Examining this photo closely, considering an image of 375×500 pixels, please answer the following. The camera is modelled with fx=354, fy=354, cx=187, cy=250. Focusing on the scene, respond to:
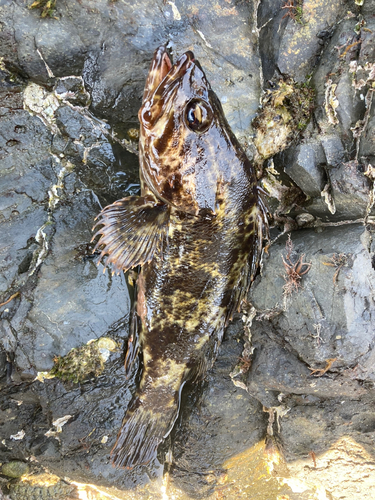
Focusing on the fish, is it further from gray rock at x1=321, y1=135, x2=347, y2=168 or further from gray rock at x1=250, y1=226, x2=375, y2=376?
gray rock at x1=321, y1=135, x2=347, y2=168

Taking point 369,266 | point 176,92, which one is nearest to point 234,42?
point 176,92

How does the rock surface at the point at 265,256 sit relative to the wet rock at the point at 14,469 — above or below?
above

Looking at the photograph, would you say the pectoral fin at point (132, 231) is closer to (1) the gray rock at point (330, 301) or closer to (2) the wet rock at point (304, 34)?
(1) the gray rock at point (330, 301)

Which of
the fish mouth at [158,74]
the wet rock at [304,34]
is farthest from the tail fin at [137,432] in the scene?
the wet rock at [304,34]

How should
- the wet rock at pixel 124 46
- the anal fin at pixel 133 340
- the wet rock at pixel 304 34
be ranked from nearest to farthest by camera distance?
the wet rock at pixel 124 46
the wet rock at pixel 304 34
the anal fin at pixel 133 340

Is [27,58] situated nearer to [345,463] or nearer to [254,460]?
[254,460]

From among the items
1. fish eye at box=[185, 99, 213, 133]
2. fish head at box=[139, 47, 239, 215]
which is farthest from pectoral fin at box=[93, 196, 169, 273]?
fish eye at box=[185, 99, 213, 133]

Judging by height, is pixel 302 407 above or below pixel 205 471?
above
